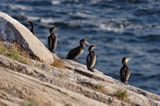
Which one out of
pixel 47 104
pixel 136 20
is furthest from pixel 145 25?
pixel 47 104

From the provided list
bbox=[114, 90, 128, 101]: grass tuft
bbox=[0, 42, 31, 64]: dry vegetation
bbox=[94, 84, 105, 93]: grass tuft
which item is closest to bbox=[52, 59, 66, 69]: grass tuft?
bbox=[0, 42, 31, 64]: dry vegetation

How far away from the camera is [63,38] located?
5612 centimetres

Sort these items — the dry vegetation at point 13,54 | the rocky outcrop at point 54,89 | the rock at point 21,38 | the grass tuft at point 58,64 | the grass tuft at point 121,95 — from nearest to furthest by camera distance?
the rocky outcrop at point 54,89 < the dry vegetation at point 13,54 < the grass tuft at point 121,95 < the grass tuft at point 58,64 < the rock at point 21,38

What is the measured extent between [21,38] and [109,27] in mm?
37878

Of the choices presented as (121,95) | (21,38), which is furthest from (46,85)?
(21,38)

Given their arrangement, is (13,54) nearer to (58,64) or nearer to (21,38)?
(58,64)

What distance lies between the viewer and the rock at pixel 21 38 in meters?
21.7

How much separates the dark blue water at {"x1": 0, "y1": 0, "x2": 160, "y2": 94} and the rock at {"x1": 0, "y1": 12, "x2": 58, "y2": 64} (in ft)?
73.9

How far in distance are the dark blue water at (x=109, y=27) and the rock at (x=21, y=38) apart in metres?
22.5

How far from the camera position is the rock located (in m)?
21.7

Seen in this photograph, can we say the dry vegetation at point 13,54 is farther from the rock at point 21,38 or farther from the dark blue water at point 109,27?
the dark blue water at point 109,27

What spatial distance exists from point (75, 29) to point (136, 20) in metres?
6.78

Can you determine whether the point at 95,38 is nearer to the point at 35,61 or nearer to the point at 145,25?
the point at 145,25

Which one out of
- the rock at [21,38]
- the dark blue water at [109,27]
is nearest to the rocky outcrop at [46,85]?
the rock at [21,38]
